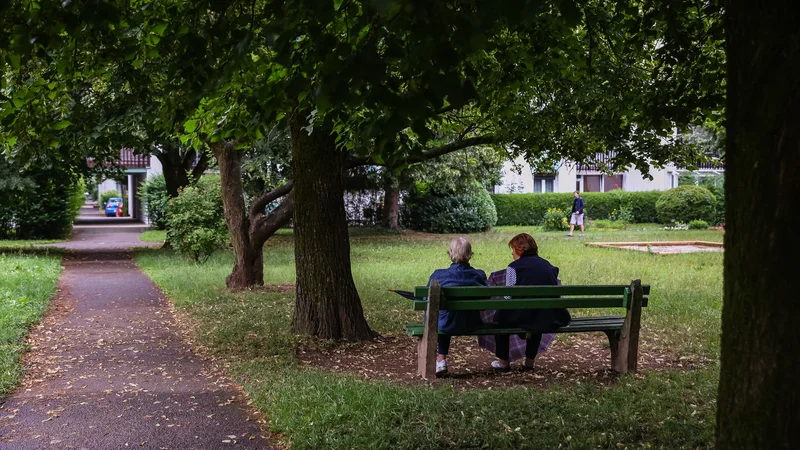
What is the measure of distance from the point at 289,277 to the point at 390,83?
A: 11685 millimetres

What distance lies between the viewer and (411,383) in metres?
6.29

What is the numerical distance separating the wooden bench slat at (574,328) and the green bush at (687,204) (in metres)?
28.2

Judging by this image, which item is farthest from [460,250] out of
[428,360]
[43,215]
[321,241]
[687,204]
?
[687,204]

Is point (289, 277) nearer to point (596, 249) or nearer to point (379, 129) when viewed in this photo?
point (596, 249)

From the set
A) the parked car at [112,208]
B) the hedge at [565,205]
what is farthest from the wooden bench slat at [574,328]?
the parked car at [112,208]

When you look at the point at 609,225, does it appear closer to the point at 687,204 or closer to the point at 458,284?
the point at 687,204

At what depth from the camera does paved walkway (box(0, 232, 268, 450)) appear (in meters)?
5.04

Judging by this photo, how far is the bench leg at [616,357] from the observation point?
6.65 meters

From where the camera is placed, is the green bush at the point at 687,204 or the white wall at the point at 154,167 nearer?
the green bush at the point at 687,204

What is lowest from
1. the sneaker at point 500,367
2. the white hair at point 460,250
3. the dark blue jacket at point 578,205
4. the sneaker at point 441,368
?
the sneaker at point 500,367

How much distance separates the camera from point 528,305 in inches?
247

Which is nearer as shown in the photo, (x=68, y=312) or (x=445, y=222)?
(x=68, y=312)

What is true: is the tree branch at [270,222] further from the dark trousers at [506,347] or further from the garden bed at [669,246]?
the garden bed at [669,246]

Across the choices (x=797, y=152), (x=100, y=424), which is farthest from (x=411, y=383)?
(x=797, y=152)
